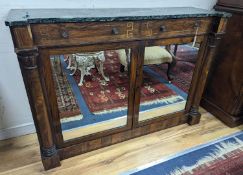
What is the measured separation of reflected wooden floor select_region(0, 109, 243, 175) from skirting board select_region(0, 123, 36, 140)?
0.04 meters

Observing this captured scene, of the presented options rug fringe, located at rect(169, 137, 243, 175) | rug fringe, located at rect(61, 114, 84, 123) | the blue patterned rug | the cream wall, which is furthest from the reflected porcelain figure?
rug fringe, located at rect(169, 137, 243, 175)

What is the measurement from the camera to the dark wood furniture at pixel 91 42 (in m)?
1.03

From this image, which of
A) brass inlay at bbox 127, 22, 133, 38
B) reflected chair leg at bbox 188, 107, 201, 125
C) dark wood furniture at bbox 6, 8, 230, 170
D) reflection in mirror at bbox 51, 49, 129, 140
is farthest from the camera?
reflected chair leg at bbox 188, 107, 201, 125

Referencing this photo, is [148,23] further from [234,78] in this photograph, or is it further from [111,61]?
[234,78]

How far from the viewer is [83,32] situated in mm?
1099

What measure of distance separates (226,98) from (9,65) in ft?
6.21

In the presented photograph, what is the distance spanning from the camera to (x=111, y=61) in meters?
1.39

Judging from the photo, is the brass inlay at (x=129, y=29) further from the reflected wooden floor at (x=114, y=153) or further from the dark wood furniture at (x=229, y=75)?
the dark wood furniture at (x=229, y=75)

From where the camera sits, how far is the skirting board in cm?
162

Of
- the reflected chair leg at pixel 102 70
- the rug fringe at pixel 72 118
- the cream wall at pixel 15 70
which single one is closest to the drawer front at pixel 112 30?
the reflected chair leg at pixel 102 70

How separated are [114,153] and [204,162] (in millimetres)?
693

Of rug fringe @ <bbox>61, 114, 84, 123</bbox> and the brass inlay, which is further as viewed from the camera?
rug fringe @ <bbox>61, 114, 84, 123</bbox>

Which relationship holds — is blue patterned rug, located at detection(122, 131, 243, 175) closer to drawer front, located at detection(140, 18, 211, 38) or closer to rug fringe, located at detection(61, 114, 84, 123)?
rug fringe, located at detection(61, 114, 84, 123)

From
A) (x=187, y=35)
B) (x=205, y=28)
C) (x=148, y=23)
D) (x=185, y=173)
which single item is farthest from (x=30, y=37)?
(x=185, y=173)
